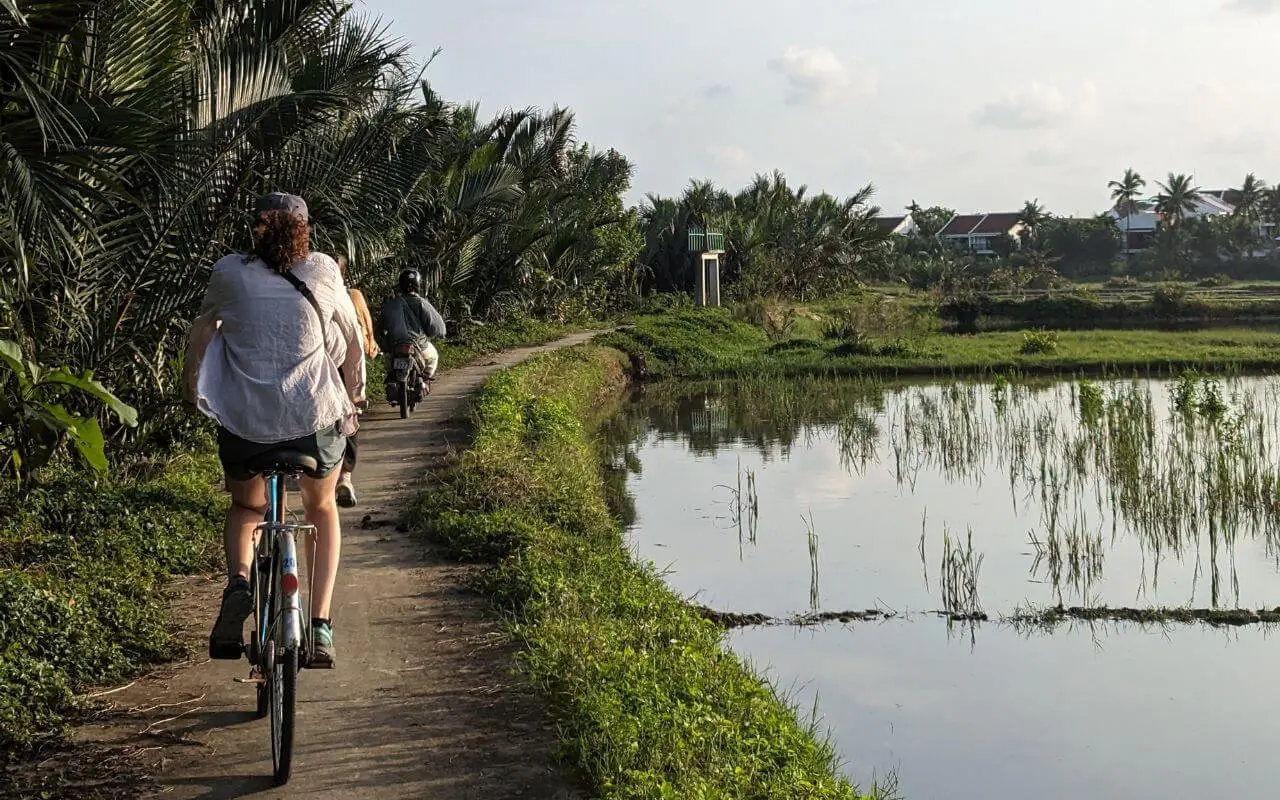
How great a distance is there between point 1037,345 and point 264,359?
68.8ft

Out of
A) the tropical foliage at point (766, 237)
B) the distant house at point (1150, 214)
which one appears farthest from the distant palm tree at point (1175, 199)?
the tropical foliage at point (766, 237)

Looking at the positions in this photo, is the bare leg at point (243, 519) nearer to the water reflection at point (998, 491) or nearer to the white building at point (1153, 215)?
the water reflection at point (998, 491)

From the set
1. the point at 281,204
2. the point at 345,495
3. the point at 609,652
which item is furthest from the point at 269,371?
the point at 345,495

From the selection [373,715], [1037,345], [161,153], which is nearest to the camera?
[373,715]

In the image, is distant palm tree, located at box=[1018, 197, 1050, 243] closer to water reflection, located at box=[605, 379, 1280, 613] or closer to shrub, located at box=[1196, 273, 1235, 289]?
shrub, located at box=[1196, 273, 1235, 289]

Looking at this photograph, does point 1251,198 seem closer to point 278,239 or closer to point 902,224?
point 902,224

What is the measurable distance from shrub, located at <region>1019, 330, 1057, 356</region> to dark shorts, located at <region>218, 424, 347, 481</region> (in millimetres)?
20252

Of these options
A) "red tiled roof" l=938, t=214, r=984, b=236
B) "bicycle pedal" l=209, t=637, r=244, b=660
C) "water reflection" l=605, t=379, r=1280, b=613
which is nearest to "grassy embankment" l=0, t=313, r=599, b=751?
"bicycle pedal" l=209, t=637, r=244, b=660

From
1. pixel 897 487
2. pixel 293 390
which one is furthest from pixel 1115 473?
pixel 293 390

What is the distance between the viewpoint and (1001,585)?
8328mm

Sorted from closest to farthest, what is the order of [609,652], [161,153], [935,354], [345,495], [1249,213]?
[609,652]
[345,495]
[161,153]
[935,354]
[1249,213]

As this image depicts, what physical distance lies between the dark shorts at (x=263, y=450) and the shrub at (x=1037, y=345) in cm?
2025

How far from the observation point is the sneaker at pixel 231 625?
11.6 ft

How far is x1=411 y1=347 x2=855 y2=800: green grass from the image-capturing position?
3.78 m
